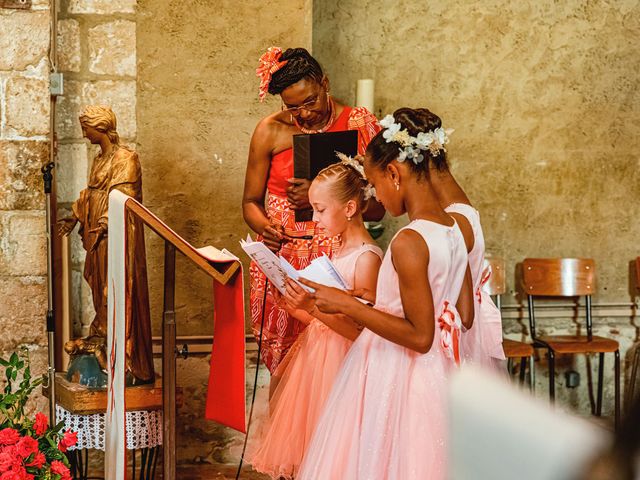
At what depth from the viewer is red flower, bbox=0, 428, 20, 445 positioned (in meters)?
2.43

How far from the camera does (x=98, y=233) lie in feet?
11.0

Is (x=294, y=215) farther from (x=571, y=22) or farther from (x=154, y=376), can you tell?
(x=571, y=22)

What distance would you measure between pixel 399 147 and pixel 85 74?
2.30 metres

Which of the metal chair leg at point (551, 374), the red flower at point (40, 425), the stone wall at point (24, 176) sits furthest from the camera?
the metal chair leg at point (551, 374)

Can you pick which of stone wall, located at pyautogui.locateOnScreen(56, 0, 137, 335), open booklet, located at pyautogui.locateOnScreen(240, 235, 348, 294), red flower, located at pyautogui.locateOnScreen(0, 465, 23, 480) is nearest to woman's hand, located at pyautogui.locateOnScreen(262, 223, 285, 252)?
open booklet, located at pyautogui.locateOnScreen(240, 235, 348, 294)

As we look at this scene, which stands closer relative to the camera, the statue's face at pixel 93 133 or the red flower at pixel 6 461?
the red flower at pixel 6 461

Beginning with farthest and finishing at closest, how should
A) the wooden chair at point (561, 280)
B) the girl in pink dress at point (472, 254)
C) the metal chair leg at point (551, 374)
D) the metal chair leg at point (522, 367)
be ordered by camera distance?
1. the wooden chair at point (561, 280)
2. the metal chair leg at point (522, 367)
3. the metal chair leg at point (551, 374)
4. the girl in pink dress at point (472, 254)

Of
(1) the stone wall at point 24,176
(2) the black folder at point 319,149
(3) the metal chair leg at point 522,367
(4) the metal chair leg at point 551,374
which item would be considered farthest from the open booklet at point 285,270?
(3) the metal chair leg at point 522,367

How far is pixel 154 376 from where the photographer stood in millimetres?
3402

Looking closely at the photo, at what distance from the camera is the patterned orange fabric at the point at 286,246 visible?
3432 millimetres

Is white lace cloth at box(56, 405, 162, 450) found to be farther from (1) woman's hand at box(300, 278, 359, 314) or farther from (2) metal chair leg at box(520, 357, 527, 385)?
(2) metal chair leg at box(520, 357, 527, 385)

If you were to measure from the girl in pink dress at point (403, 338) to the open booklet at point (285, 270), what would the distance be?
11 cm

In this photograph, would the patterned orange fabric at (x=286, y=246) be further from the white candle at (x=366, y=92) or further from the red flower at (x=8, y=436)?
the white candle at (x=366, y=92)

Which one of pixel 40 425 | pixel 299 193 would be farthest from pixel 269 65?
pixel 40 425
